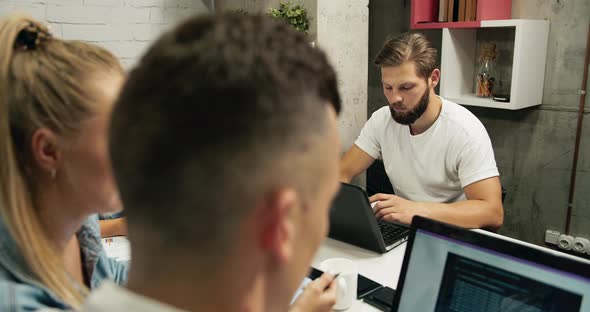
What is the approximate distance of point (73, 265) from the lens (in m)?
1.05

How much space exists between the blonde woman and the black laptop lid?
0.70 meters

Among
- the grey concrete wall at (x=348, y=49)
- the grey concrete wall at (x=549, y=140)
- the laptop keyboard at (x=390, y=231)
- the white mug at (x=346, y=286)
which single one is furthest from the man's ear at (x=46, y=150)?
the grey concrete wall at (x=549, y=140)

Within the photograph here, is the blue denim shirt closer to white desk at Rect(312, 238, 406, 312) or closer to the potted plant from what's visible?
white desk at Rect(312, 238, 406, 312)

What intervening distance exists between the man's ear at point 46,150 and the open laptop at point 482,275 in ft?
2.28

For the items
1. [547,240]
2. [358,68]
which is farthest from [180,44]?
[547,240]

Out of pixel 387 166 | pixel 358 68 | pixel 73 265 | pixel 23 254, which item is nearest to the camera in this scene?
pixel 23 254

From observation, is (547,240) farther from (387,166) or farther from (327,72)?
(327,72)

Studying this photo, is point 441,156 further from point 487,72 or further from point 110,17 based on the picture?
point 110,17

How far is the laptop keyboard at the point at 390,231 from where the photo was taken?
5.08 feet

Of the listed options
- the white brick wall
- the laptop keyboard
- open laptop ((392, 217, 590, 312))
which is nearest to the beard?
the laptop keyboard

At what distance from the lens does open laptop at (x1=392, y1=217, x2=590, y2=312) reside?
32.0 inches

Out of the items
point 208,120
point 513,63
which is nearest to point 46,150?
point 208,120

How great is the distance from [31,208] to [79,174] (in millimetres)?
96

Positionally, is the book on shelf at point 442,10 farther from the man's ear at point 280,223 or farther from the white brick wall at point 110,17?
the man's ear at point 280,223
